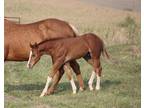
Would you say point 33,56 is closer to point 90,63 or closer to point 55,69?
point 55,69

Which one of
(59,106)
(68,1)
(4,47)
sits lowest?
(59,106)

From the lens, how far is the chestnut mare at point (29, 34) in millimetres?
3283

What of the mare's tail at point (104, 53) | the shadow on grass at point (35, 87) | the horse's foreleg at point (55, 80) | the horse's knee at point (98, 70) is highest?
the mare's tail at point (104, 53)

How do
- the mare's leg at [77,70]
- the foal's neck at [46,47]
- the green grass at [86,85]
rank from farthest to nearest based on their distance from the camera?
the mare's leg at [77,70] → the foal's neck at [46,47] → the green grass at [86,85]

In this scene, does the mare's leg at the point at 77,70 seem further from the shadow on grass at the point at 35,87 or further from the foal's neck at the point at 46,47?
the foal's neck at the point at 46,47

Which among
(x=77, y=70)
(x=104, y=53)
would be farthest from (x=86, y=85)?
(x=104, y=53)

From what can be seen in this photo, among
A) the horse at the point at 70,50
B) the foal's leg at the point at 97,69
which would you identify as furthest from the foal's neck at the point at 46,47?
the foal's leg at the point at 97,69

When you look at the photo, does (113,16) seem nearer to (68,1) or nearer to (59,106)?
(68,1)

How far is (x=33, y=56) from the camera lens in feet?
10.4

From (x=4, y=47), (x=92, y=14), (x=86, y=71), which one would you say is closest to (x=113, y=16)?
(x=92, y=14)

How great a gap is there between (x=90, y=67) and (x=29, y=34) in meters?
0.37

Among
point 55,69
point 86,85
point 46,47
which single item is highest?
point 46,47

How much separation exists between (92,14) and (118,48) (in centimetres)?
27

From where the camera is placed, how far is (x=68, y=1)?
3299 mm
